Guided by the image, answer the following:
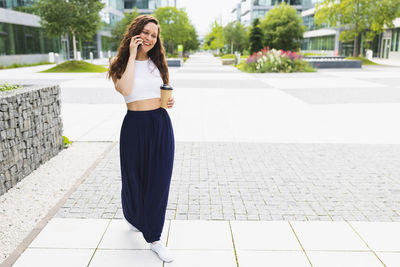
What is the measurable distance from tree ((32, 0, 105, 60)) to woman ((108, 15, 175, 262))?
25.6 m

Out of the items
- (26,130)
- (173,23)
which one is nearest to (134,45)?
(26,130)

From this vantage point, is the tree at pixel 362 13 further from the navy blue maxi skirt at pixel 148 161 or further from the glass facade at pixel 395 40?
the navy blue maxi skirt at pixel 148 161

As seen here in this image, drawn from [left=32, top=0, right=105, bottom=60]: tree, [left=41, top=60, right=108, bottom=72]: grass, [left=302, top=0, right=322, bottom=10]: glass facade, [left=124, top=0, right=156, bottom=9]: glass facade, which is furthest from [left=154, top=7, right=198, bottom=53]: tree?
[left=302, top=0, right=322, bottom=10]: glass facade

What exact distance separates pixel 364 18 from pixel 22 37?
34128mm

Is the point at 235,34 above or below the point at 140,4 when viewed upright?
below

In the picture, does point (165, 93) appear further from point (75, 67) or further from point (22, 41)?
point (22, 41)

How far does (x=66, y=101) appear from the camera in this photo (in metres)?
12.5

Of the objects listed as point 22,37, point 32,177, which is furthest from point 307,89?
point 22,37

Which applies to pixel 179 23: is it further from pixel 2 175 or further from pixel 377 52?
pixel 2 175

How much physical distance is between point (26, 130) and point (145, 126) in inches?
112

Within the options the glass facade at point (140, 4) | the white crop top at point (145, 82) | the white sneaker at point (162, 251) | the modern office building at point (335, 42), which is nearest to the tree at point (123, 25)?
the modern office building at point (335, 42)

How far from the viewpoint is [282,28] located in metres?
46.3

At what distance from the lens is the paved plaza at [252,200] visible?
3.30 meters

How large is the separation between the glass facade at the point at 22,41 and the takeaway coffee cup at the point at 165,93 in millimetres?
35222
